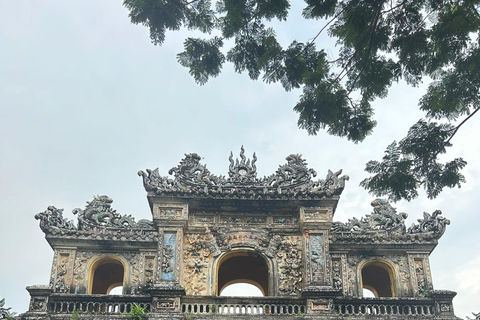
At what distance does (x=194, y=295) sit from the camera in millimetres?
18609

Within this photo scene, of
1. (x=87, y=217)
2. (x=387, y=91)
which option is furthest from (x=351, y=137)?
(x=87, y=217)

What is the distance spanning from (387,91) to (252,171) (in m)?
8.91

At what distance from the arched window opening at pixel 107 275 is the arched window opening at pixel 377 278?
7.54 m

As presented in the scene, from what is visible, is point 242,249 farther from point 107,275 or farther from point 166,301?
point 107,275

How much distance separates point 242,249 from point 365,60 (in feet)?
30.0

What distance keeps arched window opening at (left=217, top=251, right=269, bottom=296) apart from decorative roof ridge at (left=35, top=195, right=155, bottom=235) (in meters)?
2.81

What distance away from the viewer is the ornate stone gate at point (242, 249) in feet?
60.3

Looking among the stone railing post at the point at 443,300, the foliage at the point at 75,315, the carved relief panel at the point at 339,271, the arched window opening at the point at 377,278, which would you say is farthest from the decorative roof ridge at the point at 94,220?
the stone railing post at the point at 443,300

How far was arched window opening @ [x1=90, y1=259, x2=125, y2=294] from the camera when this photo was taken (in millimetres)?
20078

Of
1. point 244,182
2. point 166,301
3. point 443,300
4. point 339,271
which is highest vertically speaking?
point 244,182

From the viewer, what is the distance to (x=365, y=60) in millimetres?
11789

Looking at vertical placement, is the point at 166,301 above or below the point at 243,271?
below

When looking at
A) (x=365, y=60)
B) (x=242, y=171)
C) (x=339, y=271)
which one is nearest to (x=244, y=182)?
(x=242, y=171)

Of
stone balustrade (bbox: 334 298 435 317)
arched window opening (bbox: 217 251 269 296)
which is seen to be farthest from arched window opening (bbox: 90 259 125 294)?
stone balustrade (bbox: 334 298 435 317)
